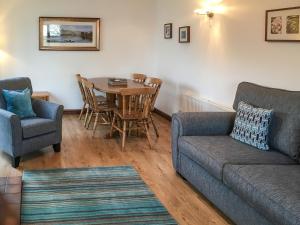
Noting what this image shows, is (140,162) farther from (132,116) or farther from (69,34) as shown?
(69,34)

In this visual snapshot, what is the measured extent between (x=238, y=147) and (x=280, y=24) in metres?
1.31

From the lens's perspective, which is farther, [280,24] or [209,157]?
[280,24]

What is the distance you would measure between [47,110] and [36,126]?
41 cm

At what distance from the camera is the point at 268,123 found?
3449mm

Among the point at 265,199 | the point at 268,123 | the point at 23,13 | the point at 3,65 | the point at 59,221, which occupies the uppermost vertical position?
the point at 23,13

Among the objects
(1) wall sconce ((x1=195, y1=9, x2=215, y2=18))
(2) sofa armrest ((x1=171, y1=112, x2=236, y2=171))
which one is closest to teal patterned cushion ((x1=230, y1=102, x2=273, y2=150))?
(2) sofa armrest ((x1=171, y1=112, x2=236, y2=171))

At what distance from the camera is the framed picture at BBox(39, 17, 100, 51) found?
23.0 feet

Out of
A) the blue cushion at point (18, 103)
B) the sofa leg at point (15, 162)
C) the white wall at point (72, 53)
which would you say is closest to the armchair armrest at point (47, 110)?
the blue cushion at point (18, 103)

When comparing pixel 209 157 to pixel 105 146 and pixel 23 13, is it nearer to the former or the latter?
pixel 105 146

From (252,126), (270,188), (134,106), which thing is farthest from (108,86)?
(270,188)

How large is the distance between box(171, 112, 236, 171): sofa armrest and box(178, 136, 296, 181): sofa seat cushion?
119 millimetres

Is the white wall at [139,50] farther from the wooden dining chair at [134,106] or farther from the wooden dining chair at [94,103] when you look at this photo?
the wooden dining chair at [94,103]

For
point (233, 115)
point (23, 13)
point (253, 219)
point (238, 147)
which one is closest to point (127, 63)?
point (23, 13)

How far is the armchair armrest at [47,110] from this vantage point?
15.7 feet
